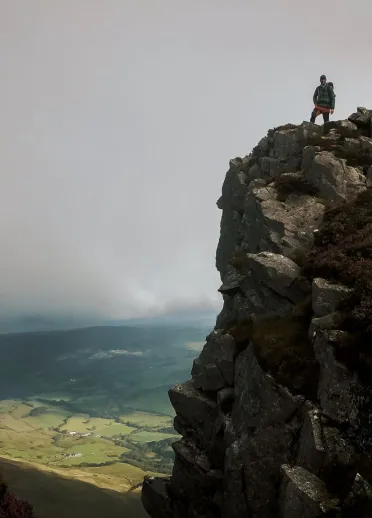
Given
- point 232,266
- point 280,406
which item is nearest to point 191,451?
point 280,406

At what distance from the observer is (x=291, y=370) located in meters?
27.2

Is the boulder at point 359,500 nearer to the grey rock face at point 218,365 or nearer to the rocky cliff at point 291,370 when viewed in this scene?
the rocky cliff at point 291,370

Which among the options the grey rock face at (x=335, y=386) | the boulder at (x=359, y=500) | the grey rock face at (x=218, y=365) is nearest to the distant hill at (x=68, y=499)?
the grey rock face at (x=218, y=365)

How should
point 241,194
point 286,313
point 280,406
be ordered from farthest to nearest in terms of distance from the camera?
1. point 241,194
2. point 286,313
3. point 280,406

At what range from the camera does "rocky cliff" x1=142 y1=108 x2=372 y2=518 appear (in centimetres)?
2152

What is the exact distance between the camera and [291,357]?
2767 centimetres

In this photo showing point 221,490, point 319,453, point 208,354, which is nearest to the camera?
point 319,453

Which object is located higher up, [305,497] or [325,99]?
[325,99]

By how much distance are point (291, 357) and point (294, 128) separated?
4278 centimetres

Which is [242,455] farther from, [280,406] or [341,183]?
[341,183]

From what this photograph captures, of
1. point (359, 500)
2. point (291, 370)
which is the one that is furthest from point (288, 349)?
point (359, 500)

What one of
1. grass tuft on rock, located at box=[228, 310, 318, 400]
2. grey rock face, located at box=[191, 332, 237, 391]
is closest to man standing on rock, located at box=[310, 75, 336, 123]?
grass tuft on rock, located at box=[228, 310, 318, 400]

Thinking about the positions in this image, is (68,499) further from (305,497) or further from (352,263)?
(352,263)

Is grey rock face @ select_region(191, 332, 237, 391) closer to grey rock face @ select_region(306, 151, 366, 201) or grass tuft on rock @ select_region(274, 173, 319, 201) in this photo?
grass tuft on rock @ select_region(274, 173, 319, 201)
